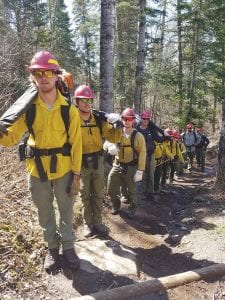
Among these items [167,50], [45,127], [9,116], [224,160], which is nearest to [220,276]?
[45,127]

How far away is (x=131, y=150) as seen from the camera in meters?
7.52

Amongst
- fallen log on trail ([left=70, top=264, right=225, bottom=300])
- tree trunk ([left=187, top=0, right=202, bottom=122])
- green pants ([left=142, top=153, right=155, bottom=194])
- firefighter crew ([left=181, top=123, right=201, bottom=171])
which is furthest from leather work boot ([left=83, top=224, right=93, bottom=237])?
tree trunk ([left=187, top=0, right=202, bottom=122])

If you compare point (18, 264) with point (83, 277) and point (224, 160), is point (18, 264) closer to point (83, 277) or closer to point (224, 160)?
point (83, 277)

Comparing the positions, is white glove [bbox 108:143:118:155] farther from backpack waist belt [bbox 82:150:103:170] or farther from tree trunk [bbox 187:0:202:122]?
tree trunk [bbox 187:0:202:122]

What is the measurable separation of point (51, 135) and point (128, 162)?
354 cm

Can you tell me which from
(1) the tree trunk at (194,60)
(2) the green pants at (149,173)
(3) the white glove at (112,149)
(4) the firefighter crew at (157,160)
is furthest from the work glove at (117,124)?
(1) the tree trunk at (194,60)

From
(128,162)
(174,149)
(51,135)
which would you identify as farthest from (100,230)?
(174,149)

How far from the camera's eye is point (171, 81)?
21812 millimetres

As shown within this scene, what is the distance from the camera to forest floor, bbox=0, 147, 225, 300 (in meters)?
4.44

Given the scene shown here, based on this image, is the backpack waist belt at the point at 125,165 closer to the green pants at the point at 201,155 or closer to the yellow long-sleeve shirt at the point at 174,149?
the yellow long-sleeve shirt at the point at 174,149

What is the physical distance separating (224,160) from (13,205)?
652 centimetres

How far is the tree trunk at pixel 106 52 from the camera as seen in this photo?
8242 mm

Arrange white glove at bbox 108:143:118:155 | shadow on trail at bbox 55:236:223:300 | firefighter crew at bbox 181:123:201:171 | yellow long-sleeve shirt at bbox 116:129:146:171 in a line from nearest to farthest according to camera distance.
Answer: shadow on trail at bbox 55:236:223:300
white glove at bbox 108:143:118:155
yellow long-sleeve shirt at bbox 116:129:146:171
firefighter crew at bbox 181:123:201:171

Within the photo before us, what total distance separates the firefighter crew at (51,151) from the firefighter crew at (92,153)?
1.14 m
